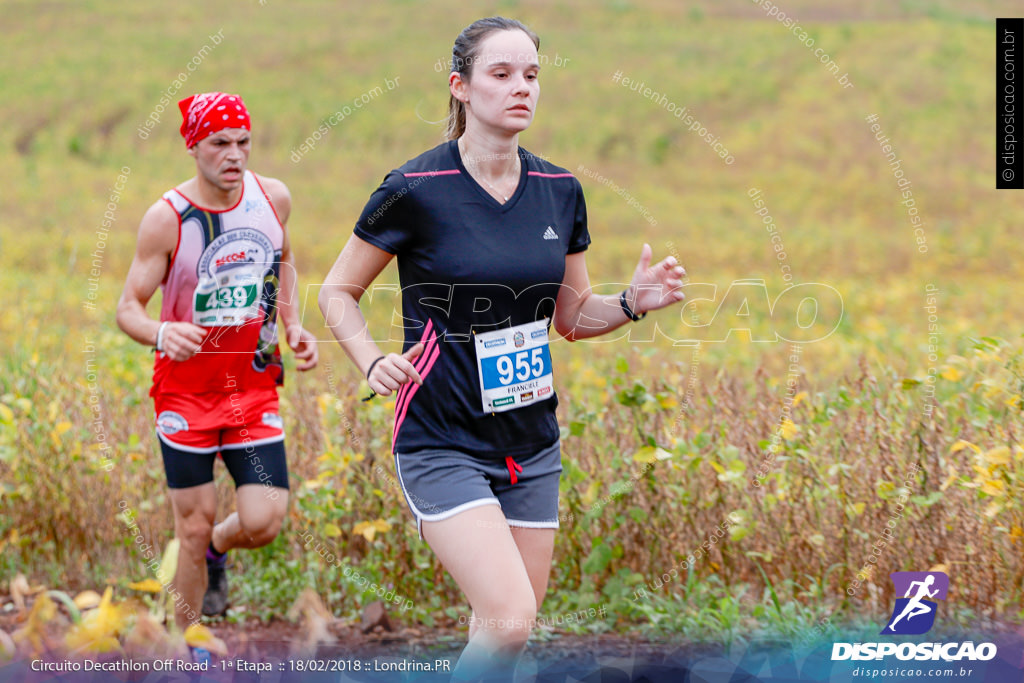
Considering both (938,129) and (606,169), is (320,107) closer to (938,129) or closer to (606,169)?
(606,169)

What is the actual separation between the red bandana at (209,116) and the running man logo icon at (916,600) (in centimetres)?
269

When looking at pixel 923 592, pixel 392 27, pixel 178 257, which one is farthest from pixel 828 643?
pixel 392 27

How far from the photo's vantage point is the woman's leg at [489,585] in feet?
7.75

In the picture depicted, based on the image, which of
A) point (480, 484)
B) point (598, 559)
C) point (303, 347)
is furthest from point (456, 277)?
point (598, 559)

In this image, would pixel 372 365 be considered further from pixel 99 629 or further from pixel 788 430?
pixel 788 430

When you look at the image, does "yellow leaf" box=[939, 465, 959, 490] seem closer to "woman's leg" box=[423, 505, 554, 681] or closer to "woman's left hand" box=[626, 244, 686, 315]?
"woman's left hand" box=[626, 244, 686, 315]

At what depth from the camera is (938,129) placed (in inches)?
859

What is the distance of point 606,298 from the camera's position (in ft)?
9.59

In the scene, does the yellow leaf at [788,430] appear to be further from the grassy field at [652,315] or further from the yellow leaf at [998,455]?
the yellow leaf at [998,455]

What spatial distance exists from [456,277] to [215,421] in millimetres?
1461

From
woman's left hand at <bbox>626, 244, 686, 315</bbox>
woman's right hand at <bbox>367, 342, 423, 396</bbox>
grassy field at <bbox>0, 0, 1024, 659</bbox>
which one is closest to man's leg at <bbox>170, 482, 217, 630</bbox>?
grassy field at <bbox>0, 0, 1024, 659</bbox>

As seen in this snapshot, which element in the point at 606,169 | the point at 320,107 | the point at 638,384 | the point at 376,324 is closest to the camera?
the point at 638,384

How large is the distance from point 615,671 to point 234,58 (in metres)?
29.6

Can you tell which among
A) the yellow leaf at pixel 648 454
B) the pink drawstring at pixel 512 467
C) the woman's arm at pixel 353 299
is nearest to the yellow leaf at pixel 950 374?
the yellow leaf at pixel 648 454
